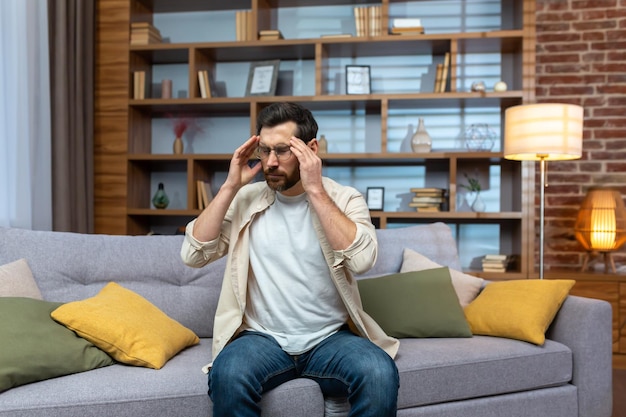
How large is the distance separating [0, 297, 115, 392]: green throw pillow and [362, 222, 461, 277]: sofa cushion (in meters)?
1.26

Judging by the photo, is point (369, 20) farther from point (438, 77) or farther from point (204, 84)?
point (204, 84)

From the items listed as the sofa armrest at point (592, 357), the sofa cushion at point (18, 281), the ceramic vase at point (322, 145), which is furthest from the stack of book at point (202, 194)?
the sofa armrest at point (592, 357)

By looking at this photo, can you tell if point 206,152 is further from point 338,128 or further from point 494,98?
point 494,98

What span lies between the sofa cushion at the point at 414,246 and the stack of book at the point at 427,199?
1.20 m

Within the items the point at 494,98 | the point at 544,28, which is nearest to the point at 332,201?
the point at 494,98

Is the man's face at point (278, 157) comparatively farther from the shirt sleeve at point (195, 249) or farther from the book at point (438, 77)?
the book at point (438, 77)

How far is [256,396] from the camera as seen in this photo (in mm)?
Answer: 1858

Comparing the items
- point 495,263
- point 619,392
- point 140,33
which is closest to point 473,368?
point 619,392

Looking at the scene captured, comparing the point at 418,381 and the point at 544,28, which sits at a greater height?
the point at 544,28

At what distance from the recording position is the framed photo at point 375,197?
4516 millimetres

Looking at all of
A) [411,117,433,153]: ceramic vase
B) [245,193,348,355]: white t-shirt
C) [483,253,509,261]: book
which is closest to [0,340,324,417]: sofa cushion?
[245,193,348,355]: white t-shirt

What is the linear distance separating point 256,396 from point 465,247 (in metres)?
3.01

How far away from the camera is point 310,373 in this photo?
6.69ft

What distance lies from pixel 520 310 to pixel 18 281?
180 centimetres
